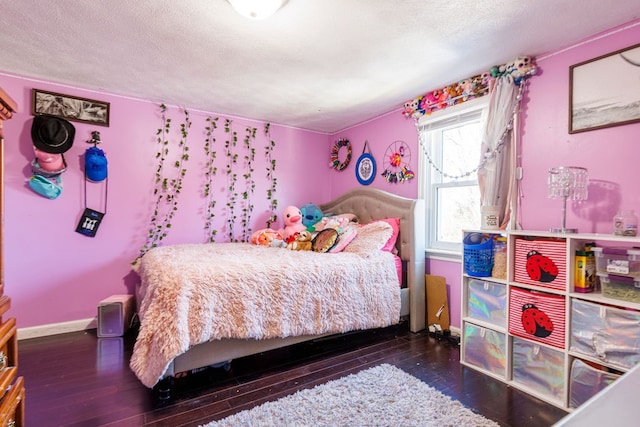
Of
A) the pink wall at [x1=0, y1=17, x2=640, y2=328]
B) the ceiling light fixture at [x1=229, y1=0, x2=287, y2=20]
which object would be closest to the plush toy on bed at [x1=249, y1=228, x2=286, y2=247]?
the pink wall at [x1=0, y1=17, x2=640, y2=328]

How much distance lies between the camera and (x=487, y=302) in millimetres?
2248

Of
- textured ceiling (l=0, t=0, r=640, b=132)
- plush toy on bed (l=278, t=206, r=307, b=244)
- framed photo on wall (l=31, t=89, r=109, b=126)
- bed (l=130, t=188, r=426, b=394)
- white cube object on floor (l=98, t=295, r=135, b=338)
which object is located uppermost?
textured ceiling (l=0, t=0, r=640, b=132)

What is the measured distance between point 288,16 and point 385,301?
2214 millimetres

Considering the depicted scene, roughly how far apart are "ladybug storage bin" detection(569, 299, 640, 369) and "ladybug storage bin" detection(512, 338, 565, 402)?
150 mm

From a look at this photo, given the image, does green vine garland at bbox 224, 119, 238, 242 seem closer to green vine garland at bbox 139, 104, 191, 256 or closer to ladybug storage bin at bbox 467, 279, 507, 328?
green vine garland at bbox 139, 104, 191, 256

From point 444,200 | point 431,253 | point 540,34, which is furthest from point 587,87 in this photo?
point 431,253

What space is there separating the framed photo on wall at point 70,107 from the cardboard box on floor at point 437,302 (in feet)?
11.6

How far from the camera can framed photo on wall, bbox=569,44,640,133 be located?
5.99 ft

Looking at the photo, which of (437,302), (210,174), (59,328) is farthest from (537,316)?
(59,328)

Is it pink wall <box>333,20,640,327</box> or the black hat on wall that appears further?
the black hat on wall

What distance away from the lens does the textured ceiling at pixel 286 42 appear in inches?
69.4

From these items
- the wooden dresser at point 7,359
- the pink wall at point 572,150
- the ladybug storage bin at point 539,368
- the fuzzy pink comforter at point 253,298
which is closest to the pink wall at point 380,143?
the fuzzy pink comforter at point 253,298

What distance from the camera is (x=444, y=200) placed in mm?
3096

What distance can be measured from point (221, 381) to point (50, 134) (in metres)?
2.59
